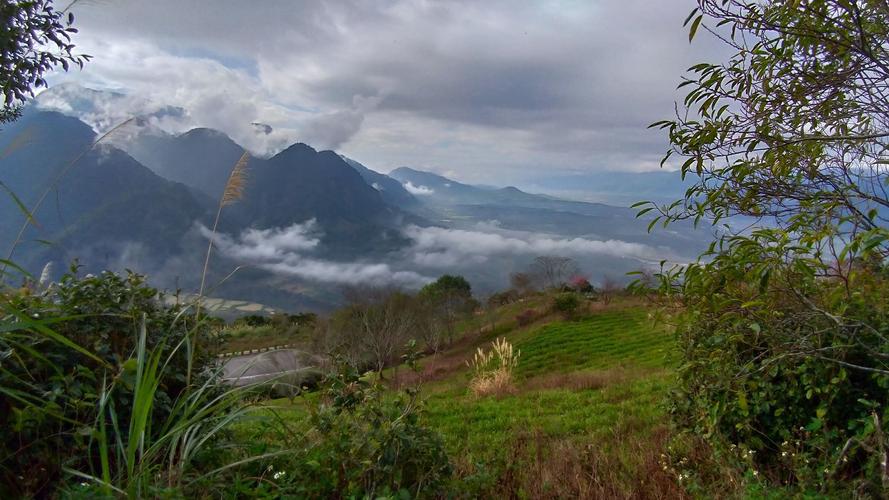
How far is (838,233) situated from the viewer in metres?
1.96

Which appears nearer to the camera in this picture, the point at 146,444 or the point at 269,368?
the point at 146,444

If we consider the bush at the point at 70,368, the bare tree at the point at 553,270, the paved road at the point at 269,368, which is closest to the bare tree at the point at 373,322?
the paved road at the point at 269,368

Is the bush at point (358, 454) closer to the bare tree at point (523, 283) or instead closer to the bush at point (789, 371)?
the bush at point (789, 371)

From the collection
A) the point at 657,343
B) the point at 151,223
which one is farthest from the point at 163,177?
the point at 657,343

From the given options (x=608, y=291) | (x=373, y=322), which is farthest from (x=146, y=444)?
(x=608, y=291)

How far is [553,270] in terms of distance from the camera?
176 ft

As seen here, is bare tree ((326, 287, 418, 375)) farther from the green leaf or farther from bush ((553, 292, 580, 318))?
the green leaf

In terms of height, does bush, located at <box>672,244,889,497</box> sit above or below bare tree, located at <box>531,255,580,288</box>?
above

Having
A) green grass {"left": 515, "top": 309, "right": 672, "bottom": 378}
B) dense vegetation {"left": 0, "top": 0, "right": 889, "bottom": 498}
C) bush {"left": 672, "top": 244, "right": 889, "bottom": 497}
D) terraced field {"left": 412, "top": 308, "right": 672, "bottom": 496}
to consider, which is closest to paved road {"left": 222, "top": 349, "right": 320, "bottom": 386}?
dense vegetation {"left": 0, "top": 0, "right": 889, "bottom": 498}

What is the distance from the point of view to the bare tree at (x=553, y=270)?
52688mm

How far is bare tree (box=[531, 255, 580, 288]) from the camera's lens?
52.7 meters

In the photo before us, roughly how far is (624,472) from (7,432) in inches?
147

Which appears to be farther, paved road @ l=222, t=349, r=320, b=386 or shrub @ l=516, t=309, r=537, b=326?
shrub @ l=516, t=309, r=537, b=326

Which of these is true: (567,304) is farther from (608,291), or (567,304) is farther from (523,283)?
(523,283)
